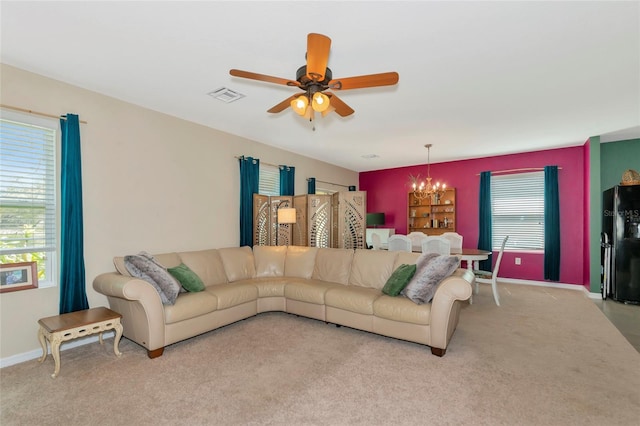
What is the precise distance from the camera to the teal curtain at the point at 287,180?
5.91 meters

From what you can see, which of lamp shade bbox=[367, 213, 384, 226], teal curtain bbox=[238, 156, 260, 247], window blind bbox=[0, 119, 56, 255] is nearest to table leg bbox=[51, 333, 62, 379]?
window blind bbox=[0, 119, 56, 255]

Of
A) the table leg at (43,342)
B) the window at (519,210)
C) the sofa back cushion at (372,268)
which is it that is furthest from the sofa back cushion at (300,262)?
the window at (519,210)

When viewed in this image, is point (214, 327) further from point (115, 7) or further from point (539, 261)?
point (539, 261)

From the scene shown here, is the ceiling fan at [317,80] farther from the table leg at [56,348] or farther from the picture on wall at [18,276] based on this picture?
the picture on wall at [18,276]

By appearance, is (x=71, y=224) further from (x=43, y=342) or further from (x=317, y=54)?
(x=317, y=54)

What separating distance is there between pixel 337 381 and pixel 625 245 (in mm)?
5394

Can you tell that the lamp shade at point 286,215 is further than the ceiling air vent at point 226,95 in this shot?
Yes

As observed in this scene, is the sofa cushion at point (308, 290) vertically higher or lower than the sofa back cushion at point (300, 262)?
lower

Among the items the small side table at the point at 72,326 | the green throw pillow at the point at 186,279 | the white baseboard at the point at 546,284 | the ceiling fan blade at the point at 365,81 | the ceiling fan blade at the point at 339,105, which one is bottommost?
the white baseboard at the point at 546,284

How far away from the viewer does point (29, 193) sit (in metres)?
2.98

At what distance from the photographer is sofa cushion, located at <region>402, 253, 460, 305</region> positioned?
123 inches

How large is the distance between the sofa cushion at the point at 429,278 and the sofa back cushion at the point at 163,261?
2859 millimetres

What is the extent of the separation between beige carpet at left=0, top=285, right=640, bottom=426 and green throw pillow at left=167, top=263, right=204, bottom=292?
576mm

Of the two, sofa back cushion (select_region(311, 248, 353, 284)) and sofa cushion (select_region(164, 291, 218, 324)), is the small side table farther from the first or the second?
sofa back cushion (select_region(311, 248, 353, 284))
